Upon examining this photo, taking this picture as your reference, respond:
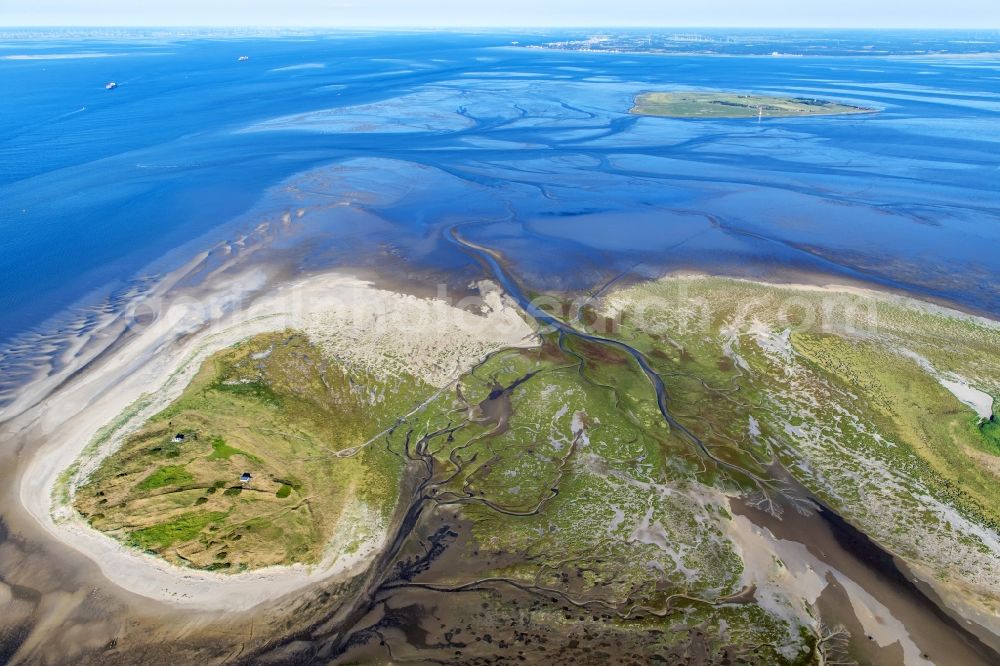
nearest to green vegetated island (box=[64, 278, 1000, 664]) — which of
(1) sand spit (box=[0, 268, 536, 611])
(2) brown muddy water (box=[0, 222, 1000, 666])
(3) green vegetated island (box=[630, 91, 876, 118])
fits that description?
(2) brown muddy water (box=[0, 222, 1000, 666])

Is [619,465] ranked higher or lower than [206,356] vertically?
lower

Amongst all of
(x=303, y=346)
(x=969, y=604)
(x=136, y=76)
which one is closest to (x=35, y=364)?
(x=303, y=346)

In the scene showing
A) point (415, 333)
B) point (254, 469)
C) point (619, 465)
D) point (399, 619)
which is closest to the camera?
point (399, 619)

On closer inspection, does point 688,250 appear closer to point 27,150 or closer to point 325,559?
point 325,559

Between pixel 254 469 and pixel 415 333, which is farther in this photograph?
pixel 415 333

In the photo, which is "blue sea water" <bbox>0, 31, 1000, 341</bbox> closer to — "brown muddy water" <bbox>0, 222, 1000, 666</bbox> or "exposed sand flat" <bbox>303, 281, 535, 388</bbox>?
"exposed sand flat" <bbox>303, 281, 535, 388</bbox>

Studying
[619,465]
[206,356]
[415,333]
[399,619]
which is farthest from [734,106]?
[399,619]

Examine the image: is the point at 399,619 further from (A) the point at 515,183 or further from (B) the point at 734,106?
(B) the point at 734,106
